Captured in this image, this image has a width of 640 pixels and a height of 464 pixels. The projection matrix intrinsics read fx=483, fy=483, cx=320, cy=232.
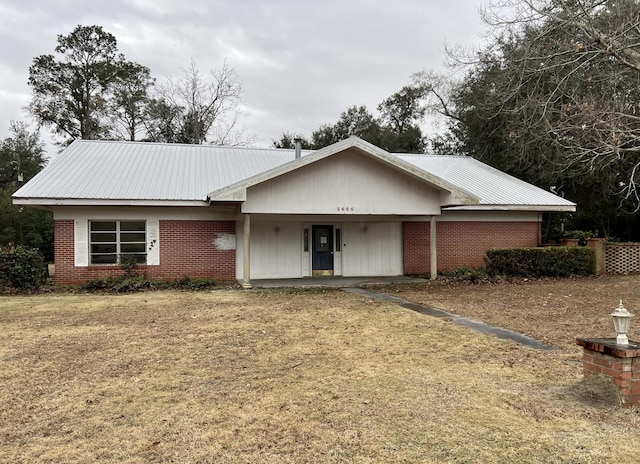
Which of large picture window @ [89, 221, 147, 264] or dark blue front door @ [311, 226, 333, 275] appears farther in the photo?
dark blue front door @ [311, 226, 333, 275]

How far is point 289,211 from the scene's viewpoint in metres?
13.9

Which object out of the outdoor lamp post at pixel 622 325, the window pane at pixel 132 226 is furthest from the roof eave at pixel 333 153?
the outdoor lamp post at pixel 622 325

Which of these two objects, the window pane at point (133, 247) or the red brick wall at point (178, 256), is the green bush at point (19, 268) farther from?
the window pane at point (133, 247)

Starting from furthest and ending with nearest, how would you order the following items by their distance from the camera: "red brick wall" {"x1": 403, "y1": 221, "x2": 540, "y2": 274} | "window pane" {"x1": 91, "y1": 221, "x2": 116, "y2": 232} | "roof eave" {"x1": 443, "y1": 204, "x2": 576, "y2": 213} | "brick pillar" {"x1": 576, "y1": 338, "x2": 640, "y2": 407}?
"red brick wall" {"x1": 403, "y1": 221, "x2": 540, "y2": 274} → "roof eave" {"x1": 443, "y1": 204, "x2": 576, "y2": 213} → "window pane" {"x1": 91, "y1": 221, "x2": 116, "y2": 232} → "brick pillar" {"x1": 576, "y1": 338, "x2": 640, "y2": 407}

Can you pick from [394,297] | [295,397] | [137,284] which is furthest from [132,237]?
[295,397]

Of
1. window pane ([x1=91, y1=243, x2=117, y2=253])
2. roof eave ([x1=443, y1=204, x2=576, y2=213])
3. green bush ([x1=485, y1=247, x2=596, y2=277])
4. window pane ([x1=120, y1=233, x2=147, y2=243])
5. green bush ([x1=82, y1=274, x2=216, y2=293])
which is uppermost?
roof eave ([x1=443, y1=204, x2=576, y2=213])

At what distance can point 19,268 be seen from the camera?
13.7 meters

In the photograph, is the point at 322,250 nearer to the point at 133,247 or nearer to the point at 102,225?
the point at 133,247

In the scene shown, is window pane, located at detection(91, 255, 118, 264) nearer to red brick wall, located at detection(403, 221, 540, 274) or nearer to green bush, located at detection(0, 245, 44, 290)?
green bush, located at detection(0, 245, 44, 290)

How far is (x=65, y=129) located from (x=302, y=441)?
4048 centimetres

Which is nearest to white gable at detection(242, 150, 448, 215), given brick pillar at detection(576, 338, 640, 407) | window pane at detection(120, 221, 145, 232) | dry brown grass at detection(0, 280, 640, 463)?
window pane at detection(120, 221, 145, 232)

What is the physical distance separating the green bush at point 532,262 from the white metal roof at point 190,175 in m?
1.91

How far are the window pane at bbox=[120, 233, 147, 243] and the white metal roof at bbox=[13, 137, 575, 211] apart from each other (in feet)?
4.65

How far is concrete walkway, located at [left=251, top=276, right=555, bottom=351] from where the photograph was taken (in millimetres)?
7699
